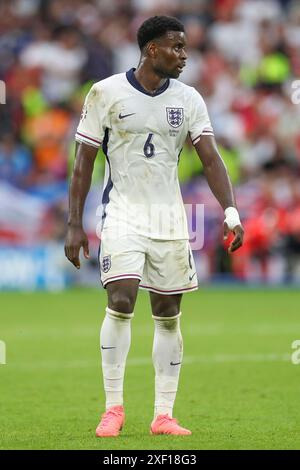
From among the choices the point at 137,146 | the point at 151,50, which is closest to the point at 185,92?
the point at 151,50

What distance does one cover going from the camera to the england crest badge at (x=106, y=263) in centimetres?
682

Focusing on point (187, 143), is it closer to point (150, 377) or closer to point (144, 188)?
point (150, 377)

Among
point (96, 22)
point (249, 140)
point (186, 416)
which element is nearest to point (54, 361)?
point (186, 416)

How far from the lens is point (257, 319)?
14.3 metres

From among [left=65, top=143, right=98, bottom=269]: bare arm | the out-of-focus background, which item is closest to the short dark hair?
[left=65, top=143, right=98, bottom=269]: bare arm

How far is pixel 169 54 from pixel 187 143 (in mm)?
12420

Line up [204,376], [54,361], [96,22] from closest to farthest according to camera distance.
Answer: [204,376], [54,361], [96,22]

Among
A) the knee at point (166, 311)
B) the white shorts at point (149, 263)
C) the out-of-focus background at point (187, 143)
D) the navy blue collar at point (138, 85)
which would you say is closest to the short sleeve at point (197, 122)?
the navy blue collar at point (138, 85)

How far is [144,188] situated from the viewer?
22.8 ft

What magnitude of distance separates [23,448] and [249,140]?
14937 millimetres

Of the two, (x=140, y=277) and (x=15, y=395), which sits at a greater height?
(x=140, y=277)

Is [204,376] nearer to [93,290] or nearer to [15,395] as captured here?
[15,395]

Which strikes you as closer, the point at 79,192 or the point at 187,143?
the point at 79,192
